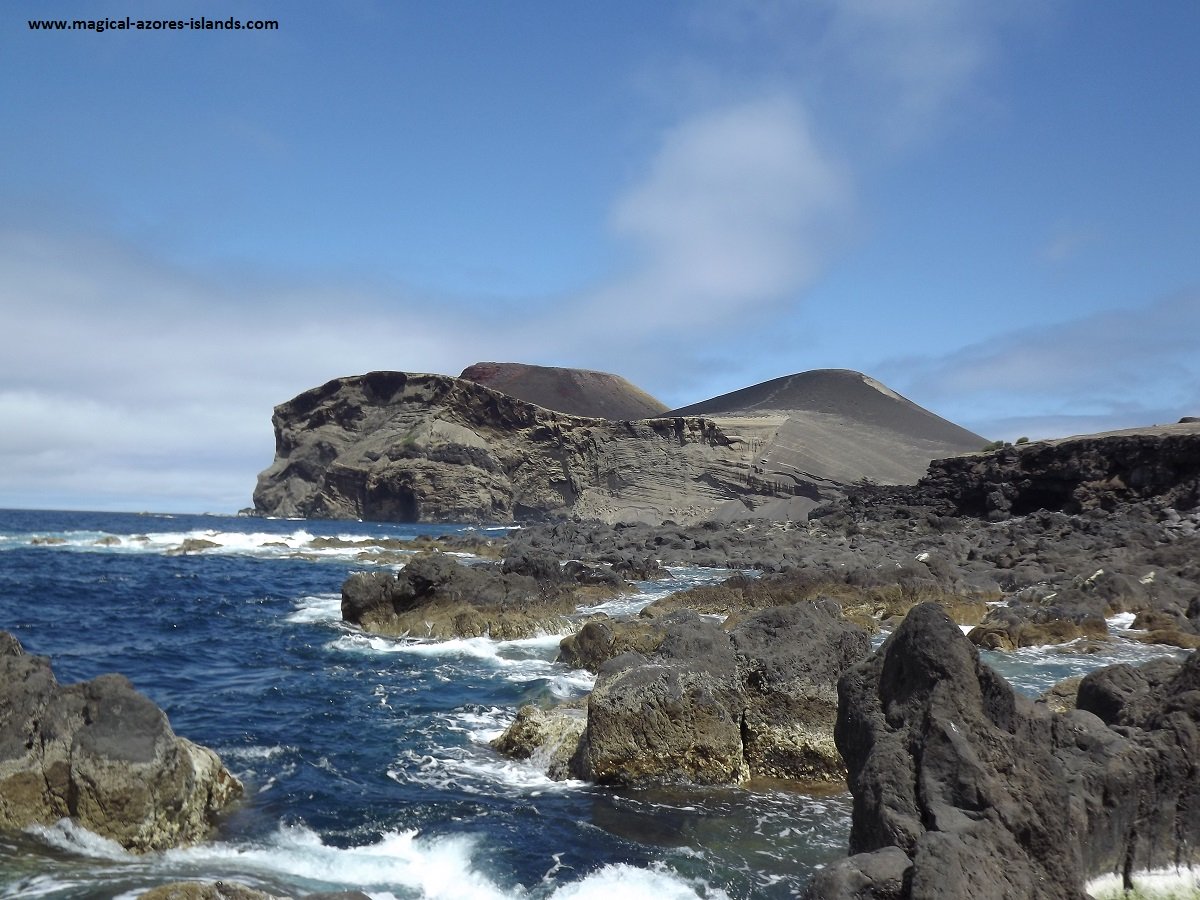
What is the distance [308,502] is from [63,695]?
111 m

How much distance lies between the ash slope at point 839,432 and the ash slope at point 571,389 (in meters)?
44.4

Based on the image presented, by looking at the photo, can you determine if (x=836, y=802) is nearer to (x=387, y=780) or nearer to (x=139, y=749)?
(x=387, y=780)

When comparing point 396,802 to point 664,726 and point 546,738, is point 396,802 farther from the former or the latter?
point 664,726

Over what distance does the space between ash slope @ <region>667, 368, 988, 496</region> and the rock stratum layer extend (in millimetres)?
215

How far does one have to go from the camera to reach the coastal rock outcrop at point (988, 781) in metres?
4.79

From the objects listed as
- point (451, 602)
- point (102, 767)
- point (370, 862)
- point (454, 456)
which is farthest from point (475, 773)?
point (454, 456)

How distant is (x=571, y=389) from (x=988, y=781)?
16528cm

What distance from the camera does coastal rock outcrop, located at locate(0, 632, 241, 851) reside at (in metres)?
7.21

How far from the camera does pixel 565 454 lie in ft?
353

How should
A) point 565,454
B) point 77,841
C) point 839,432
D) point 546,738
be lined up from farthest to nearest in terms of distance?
point 565,454, point 839,432, point 546,738, point 77,841

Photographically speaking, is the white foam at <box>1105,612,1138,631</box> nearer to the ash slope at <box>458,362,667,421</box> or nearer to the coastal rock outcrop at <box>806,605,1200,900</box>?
the coastal rock outcrop at <box>806,605,1200,900</box>

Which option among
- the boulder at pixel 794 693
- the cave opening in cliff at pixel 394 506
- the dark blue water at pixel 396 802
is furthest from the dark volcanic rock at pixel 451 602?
the cave opening in cliff at pixel 394 506

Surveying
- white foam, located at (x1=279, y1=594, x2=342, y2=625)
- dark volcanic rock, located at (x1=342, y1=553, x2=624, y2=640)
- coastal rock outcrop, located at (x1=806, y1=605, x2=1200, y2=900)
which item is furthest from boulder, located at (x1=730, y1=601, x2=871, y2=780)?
white foam, located at (x1=279, y1=594, x2=342, y2=625)

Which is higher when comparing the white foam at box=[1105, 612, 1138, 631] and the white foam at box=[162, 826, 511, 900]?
the white foam at box=[1105, 612, 1138, 631]
